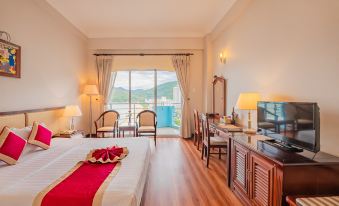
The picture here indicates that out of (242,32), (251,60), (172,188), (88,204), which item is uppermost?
(242,32)

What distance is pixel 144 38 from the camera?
595cm

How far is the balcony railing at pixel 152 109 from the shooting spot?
6352 mm

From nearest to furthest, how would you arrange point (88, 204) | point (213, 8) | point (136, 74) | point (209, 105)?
point (88, 204) → point (213, 8) → point (209, 105) → point (136, 74)

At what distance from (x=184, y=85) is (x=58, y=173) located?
4.51m

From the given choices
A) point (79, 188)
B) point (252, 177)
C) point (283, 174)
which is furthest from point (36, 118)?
point (283, 174)

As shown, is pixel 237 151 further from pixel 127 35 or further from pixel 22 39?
pixel 127 35

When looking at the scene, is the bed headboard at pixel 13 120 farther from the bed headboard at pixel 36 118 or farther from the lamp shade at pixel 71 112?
the lamp shade at pixel 71 112

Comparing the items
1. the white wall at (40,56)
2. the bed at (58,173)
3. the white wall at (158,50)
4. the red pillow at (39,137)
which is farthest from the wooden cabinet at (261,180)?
the white wall at (158,50)

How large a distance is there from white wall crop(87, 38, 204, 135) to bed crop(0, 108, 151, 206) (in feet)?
10.8

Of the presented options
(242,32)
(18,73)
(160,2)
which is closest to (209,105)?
(242,32)

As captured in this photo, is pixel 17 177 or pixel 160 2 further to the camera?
pixel 160 2

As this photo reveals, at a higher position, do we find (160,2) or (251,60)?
(160,2)

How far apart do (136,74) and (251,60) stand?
3.68 meters

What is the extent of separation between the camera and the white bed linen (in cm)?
159
